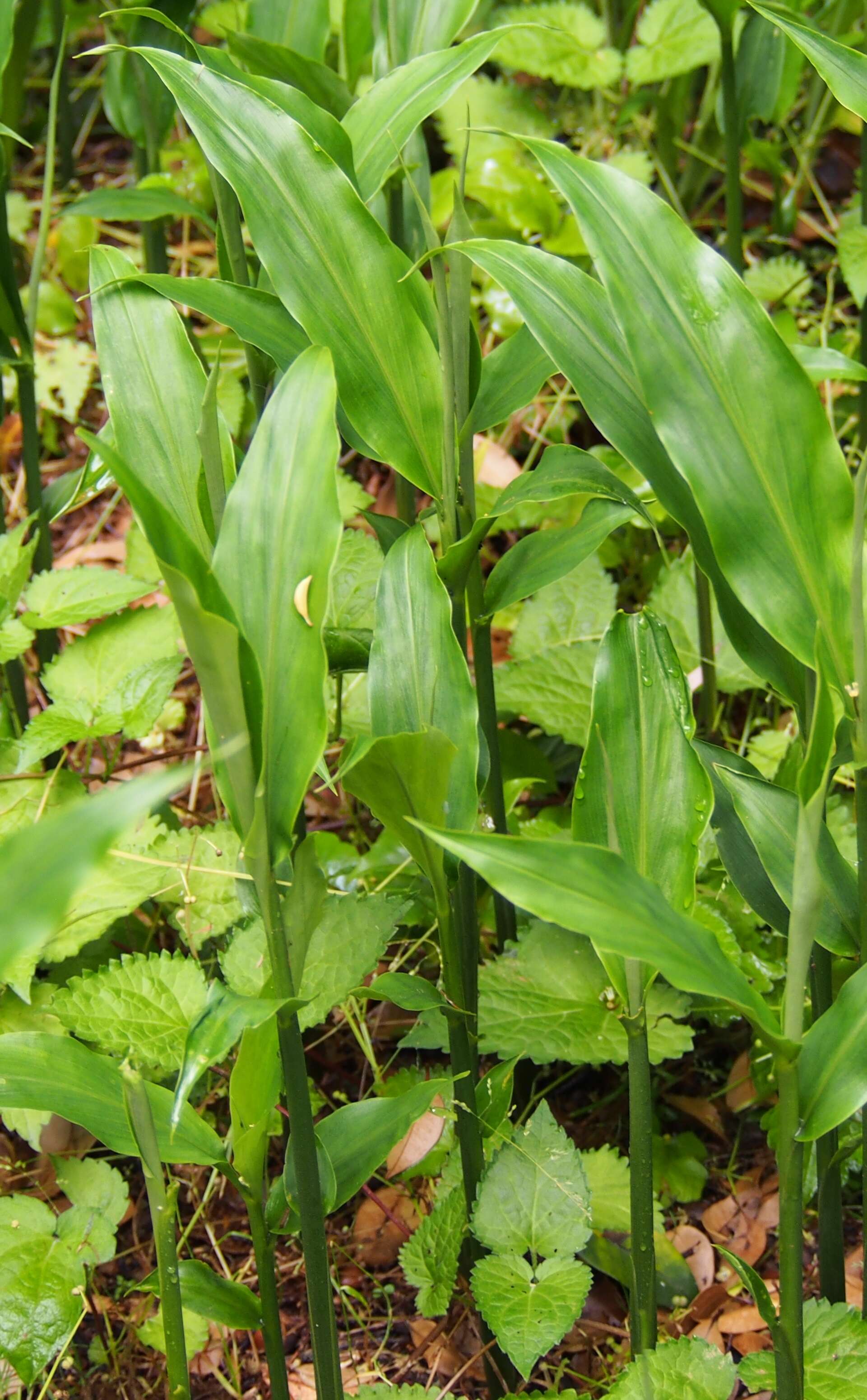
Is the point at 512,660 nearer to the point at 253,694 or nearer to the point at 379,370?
the point at 379,370

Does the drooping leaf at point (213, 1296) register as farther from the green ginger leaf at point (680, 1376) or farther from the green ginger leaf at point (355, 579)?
the green ginger leaf at point (355, 579)

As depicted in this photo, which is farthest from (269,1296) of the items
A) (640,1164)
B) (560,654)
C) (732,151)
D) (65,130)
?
(65,130)

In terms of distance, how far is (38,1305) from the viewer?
832mm

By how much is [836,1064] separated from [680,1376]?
0.23 m

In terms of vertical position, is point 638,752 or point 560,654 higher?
point 638,752

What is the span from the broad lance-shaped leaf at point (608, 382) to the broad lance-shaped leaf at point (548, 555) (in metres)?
0.07

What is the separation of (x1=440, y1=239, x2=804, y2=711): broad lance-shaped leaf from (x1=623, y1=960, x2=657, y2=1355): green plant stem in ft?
0.66

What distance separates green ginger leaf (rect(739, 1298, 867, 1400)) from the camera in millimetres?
697

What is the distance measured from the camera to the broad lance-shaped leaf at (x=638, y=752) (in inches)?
27.2

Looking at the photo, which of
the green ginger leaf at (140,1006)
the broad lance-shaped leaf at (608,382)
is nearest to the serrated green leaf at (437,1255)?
the green ginger leaf at (140,1006)

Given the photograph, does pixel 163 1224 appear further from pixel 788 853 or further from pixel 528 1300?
pixel 788 853

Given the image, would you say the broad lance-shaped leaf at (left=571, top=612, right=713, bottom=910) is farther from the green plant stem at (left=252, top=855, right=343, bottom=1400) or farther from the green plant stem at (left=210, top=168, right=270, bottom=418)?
the green plant stem at (left=210, top=168, right=270, bottom=418)

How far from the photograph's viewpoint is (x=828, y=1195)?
0.79m

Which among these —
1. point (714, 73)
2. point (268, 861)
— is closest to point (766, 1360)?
point (268, 861)
